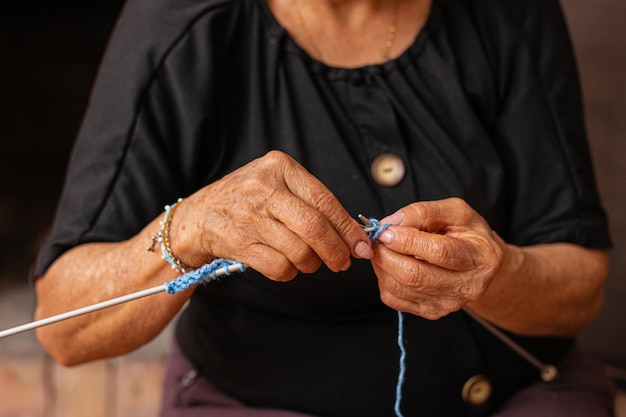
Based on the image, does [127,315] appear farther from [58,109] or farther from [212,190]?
[58,109]

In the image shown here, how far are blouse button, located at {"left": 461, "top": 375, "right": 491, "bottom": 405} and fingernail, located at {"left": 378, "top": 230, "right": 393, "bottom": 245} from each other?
1.19ft

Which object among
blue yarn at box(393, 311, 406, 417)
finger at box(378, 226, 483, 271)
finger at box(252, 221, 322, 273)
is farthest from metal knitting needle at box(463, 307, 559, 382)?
finger at box(252, 221, 322, 273)

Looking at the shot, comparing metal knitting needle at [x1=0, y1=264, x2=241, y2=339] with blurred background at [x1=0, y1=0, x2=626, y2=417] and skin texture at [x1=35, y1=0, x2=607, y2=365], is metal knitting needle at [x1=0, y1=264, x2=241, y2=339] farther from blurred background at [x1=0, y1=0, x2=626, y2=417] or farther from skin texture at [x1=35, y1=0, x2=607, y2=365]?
blurred background at [x1=0, y1=0, x2=626, y2=417]

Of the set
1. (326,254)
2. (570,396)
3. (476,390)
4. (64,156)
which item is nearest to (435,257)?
(326,254)

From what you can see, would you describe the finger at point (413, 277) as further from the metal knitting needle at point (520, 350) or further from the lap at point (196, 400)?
the lap at point (196, 400)

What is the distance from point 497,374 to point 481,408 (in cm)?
6

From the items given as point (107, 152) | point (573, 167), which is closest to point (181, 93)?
point (107, 152)

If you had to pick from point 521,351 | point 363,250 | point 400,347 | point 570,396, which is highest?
point 363,250

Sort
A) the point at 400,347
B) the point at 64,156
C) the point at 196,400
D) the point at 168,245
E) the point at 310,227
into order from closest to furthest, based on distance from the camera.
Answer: the point at 310,227, the point at 168,245, the point at 400,347, the point at 196,400, the point at 64,156

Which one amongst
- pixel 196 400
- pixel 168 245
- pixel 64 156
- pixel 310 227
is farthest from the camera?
pixel 64 156

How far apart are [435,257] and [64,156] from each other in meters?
1.52

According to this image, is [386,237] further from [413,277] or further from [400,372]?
[400,372]

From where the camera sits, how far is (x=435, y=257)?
2.75 feet

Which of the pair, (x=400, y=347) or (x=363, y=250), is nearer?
(x=363, y=250)
